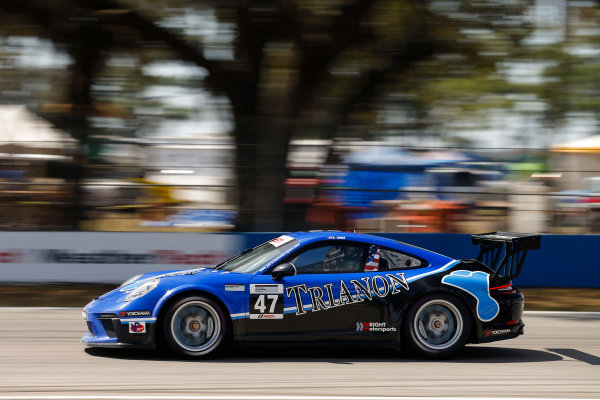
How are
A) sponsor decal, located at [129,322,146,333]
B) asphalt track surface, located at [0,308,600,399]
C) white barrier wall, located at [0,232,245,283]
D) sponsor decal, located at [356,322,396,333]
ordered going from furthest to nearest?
white barrier wall, located at [0,232,245,283]
sponsor decal, located at [356,322,396,333]
sponsor decal, located at [129,322,146,333]
asphalt track surface, located at [0,308,600,399]

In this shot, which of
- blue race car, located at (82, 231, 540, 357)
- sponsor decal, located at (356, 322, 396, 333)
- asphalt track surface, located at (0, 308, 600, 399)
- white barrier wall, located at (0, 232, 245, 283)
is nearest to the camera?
asphalt track surface, located at (0, 308, 600, 399)

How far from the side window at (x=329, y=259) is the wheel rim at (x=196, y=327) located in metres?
0.84

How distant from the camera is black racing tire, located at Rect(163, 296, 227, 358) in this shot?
6.64 meters

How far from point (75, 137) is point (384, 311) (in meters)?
9.76

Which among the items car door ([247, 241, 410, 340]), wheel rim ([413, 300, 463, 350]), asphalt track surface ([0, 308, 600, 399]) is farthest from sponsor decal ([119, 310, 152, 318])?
wheel rim ([413, 300, 463, 350])

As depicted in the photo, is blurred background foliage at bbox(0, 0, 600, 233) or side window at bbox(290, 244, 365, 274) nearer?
side window at bbox(290, 244, 365, 274)

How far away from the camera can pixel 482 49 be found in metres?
15.2

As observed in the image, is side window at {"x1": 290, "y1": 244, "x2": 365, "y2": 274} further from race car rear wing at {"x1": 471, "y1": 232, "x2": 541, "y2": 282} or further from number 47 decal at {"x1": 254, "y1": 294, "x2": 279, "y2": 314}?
race car rear wing at {"x1": 471, "y1": 232, "x2": 541, "y2": 282}

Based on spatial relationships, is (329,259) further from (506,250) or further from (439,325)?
(506,250)

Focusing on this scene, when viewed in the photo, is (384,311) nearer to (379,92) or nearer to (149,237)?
(149,237)

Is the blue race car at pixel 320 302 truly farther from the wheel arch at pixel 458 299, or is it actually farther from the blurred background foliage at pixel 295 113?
the blurred background foliage at pixel 295 113

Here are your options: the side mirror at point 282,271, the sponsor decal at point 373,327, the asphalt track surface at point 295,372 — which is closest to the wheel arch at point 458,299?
the sponsor decal at point 373,327

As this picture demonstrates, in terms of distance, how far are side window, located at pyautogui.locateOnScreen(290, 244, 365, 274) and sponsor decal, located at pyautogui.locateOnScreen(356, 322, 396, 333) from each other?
0.47 metres

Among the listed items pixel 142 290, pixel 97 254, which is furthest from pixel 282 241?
pixel 97 254
